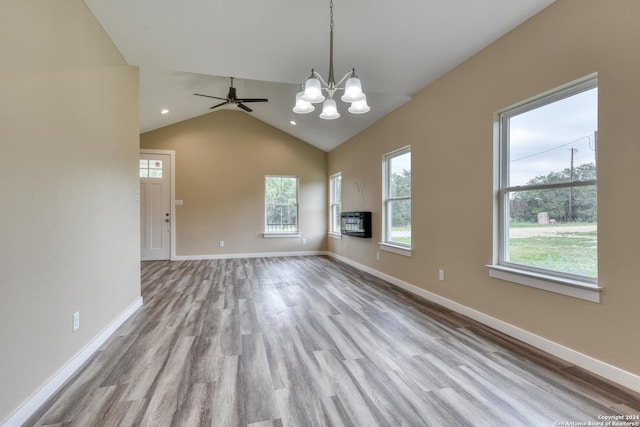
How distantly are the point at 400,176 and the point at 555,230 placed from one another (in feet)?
7.50

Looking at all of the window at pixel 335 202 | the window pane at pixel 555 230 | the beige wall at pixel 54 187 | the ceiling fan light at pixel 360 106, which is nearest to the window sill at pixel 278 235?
the window at pixel 335 202

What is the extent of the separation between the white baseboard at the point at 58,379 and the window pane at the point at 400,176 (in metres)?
3.65

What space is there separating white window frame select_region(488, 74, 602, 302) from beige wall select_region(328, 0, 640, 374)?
2.3 inches

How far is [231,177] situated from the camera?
664 cm

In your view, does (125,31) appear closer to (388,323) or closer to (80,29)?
(80,29)

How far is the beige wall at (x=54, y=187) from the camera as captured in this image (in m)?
1.40

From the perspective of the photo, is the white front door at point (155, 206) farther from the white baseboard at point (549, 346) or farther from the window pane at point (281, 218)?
the white baseboard at point (549, 346)

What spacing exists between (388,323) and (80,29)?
3397 millimetres

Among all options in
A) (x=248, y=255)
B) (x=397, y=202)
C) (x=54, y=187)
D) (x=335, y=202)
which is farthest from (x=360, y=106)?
(x=248, y=255)

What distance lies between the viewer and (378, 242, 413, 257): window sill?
12.8ft

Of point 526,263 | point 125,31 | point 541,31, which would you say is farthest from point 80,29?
point 526,263

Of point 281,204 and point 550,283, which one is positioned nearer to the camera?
point 550,283

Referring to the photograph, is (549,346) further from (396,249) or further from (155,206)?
(155,206)

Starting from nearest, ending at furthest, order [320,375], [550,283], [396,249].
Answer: [320,375] → [550,283] → [396,249]
